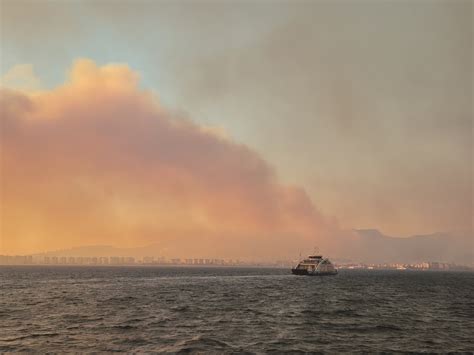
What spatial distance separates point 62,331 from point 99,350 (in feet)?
42.2

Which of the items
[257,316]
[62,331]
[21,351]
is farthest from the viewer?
[257,316]

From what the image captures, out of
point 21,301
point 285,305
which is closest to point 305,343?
point 285,305

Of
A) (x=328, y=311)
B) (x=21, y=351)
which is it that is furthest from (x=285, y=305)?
(x=21, y=351)

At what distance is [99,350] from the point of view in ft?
125

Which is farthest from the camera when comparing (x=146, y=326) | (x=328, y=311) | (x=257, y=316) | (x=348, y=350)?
(x=328, y=311)

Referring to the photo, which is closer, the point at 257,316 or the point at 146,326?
the point at 146,326

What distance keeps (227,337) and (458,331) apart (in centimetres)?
3239

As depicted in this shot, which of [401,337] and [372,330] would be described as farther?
[372,330]

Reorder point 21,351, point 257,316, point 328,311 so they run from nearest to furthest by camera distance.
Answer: point 21,351 < point 257,316 < point 328,311

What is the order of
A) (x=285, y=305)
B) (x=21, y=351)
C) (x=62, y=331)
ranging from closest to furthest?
1. (x=21, y=351)
2. (x=62, y=331)
3. (x=285, y=305)

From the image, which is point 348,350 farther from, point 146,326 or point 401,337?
point 146,326

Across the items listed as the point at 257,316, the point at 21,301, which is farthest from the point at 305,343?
the point at 21,301

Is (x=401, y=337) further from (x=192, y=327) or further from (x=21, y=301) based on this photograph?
(x=21, y=301)

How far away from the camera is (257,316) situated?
199ft
